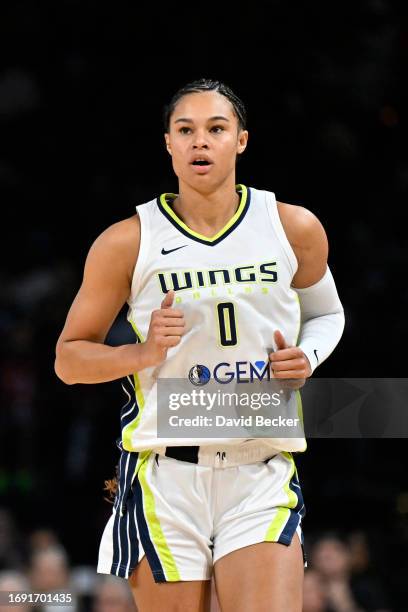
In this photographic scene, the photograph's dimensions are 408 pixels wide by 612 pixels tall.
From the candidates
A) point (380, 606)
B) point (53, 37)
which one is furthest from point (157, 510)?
point (53, 37)

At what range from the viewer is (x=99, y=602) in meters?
4.79

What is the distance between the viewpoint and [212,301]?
3.08m

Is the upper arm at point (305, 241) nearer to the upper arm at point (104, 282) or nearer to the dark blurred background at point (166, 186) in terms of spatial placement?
the upper arm at point (104, 282)

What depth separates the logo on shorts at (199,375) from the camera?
3.10m

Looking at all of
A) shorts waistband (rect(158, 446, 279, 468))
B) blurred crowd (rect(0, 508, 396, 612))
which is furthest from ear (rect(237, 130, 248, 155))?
blurred crowd (rect(0, 508, 396, 612))

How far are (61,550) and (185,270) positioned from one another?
10.9 feet

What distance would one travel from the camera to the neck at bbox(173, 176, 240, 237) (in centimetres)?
326

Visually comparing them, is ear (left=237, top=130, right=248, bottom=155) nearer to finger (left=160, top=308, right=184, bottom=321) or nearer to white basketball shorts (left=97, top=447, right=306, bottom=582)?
finger (left=160, top=308, right=184, bottom=321)

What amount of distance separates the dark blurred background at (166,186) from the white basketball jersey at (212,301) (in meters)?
2.65

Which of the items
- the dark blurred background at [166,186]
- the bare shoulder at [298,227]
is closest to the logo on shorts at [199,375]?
the bare shoulder at [298,227]

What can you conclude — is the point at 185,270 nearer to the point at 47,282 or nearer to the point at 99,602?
the point at 99,602

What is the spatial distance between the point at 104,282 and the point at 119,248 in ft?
0.37

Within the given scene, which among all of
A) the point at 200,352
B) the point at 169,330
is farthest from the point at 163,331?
the point at 200,352

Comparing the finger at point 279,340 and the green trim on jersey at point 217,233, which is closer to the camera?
the finger at point 279,340
